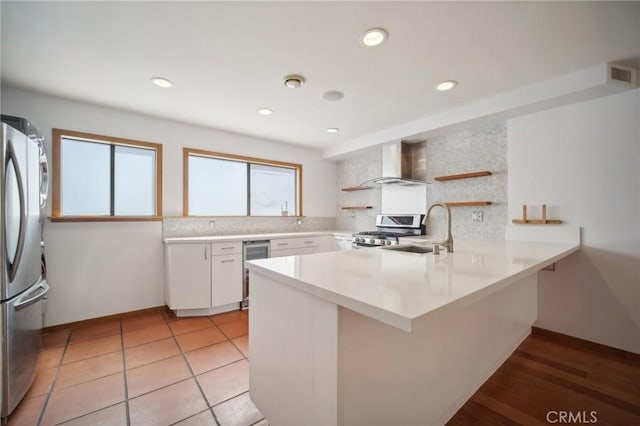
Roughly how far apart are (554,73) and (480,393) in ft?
8.40

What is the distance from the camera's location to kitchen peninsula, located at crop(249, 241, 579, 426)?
0.93m

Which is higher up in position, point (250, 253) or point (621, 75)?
point (621, 75)

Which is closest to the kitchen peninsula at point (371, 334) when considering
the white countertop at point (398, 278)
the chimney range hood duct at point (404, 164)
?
the white countertop at point (398, 278)

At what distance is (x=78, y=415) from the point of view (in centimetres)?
154

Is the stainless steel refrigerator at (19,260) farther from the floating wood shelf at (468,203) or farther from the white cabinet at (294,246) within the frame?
the floating wood shelf at (468,203)

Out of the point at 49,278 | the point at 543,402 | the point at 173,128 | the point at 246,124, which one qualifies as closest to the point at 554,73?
the point at 543,402

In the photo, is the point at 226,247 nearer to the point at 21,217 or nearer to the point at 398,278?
the point at 21,217

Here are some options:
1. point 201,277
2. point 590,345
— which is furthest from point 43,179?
point 590,345

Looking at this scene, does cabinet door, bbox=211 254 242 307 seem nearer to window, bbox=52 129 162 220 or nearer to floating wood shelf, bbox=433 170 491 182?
window, bbox=52 129 162 220

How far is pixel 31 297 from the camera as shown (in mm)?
1749

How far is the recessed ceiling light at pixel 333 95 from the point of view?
2545 mm

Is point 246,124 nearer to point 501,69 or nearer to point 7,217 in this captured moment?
point 7,217

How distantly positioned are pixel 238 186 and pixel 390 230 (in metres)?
2.43

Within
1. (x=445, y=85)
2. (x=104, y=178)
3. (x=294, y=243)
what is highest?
(x=445, y=85)
